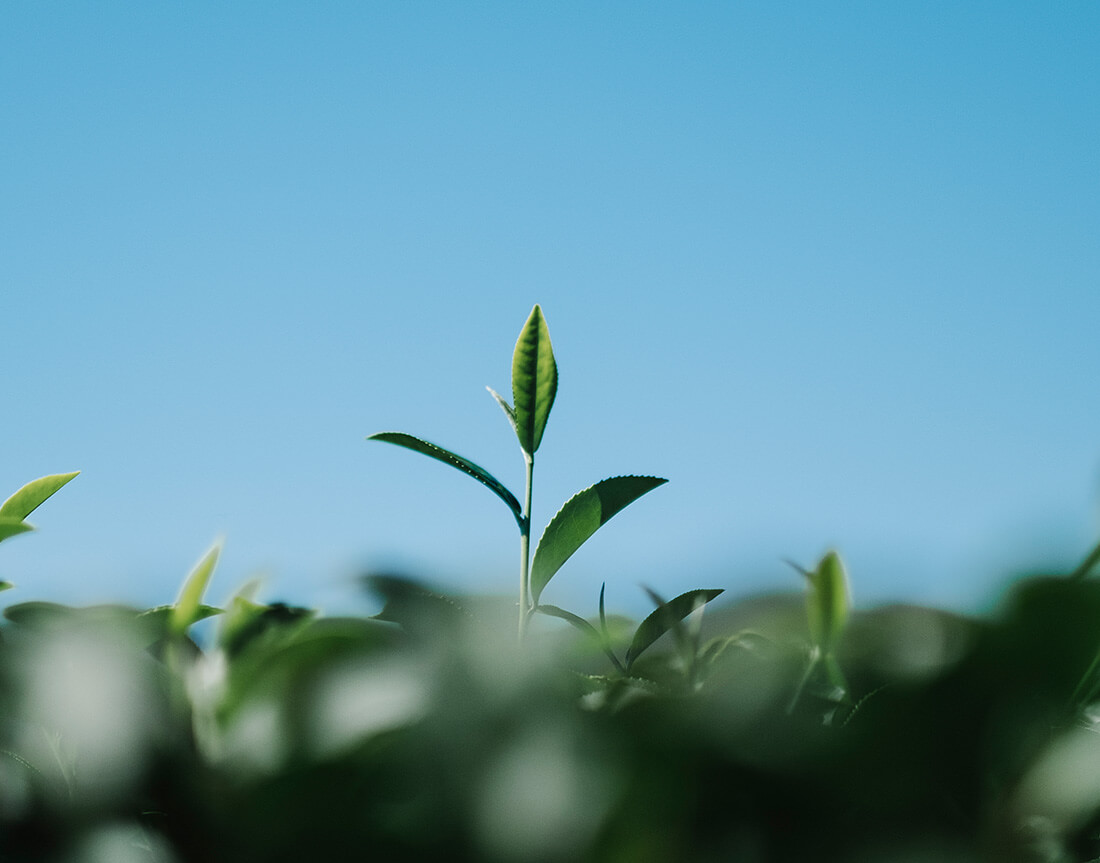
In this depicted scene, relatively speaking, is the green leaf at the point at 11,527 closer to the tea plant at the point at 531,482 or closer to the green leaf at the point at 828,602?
the tea plant at the point at 531,482

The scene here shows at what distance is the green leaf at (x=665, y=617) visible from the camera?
30 centimetres

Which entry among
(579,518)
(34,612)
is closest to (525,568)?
(579,518)

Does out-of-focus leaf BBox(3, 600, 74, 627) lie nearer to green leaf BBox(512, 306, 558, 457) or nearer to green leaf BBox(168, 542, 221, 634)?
green leaf BBox(168, 542, 221, 634)

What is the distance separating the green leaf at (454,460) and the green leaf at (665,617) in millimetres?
55

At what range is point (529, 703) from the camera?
0.19 metres

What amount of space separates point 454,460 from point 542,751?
150 millimetres

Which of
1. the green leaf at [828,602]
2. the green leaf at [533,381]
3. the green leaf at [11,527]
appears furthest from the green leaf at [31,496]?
the green leaf at [828,602]

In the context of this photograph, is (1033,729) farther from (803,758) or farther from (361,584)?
(361,584)

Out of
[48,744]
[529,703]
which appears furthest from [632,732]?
[48,744]

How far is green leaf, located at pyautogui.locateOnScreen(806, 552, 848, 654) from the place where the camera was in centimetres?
24

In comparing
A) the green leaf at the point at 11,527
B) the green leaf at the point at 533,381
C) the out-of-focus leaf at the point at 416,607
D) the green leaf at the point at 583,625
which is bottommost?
the green leaf at the point at 583,625

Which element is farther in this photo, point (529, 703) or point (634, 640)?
point (634, 640)

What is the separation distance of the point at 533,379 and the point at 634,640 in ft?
0.32

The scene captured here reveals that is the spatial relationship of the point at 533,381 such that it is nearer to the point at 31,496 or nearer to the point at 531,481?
the point at 531,481
